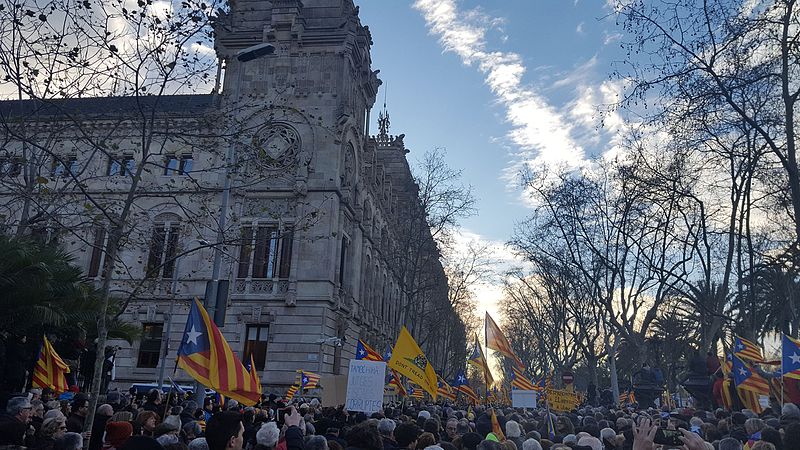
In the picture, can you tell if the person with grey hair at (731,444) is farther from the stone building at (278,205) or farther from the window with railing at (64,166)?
the stone building at (278,205)

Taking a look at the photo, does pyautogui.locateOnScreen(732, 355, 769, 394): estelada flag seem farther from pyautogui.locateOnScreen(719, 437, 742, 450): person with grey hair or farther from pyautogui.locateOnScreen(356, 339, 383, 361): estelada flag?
pyautogui.locateOnScreen(719, 437, 742, 450): person with grey hair

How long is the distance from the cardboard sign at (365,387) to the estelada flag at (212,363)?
3.04 m

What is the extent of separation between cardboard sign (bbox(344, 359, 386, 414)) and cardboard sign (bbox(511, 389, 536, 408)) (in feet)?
26.5

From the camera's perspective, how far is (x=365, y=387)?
37.1ft

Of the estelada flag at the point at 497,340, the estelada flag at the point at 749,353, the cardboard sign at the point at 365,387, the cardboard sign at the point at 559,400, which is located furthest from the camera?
the estelada flag at the point at 749,353

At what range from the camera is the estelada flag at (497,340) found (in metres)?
13.2

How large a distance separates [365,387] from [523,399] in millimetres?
8638

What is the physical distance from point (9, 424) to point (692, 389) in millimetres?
17264

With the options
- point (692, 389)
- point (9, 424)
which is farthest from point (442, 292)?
point (9, 424)

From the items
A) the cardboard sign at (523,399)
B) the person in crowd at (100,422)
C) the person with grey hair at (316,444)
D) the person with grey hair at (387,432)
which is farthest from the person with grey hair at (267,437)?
the cardboard sign at (523,399)

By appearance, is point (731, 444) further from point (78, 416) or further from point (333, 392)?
point (333, 392)

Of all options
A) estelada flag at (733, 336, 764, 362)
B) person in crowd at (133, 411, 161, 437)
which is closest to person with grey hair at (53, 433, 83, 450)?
person in crowd at (133, 411, 161, 437)

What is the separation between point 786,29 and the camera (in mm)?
12172

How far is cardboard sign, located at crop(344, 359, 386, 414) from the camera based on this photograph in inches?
442
